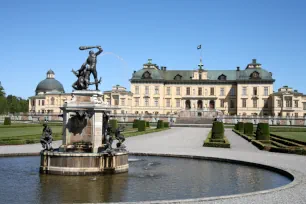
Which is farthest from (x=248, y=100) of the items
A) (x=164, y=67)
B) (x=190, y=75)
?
(x=164, y=67)

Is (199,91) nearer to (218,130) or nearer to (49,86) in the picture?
(49,86)

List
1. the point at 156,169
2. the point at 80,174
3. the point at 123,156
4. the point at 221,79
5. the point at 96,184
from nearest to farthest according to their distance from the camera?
the point at 96,184 → the point at 80,174 → the point at 123,156 → the point at 156,169 → the point at 221,79

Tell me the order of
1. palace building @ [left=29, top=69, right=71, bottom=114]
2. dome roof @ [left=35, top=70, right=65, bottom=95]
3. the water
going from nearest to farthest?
the water < palace building @ [left=29, top=69, right=71, bottom=114] < dome roof @ [left=35, top=70, right=65, bottom=95]

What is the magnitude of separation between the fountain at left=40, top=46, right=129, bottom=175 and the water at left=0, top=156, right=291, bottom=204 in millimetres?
446

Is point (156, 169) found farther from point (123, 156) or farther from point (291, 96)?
point (291, 96)

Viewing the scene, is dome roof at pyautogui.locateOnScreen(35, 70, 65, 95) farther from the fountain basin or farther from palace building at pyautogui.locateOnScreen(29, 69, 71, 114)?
the fountain basin

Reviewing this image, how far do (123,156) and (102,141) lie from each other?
1.05m

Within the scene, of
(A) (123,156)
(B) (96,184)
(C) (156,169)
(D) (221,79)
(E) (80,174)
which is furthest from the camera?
(D) (221,79)

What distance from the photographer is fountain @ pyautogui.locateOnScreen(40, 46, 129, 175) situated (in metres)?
12.3

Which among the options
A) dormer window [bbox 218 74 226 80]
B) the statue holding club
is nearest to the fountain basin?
the statue holding club

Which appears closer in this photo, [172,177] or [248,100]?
[172,177]

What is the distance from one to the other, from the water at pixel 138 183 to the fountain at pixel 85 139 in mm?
446

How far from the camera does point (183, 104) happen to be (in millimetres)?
77812

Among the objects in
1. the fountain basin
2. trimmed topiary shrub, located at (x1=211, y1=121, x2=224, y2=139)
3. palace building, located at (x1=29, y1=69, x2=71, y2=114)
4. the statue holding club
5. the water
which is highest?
palace building, located at (x1=29, y1=69, x2=71, y2=114)
